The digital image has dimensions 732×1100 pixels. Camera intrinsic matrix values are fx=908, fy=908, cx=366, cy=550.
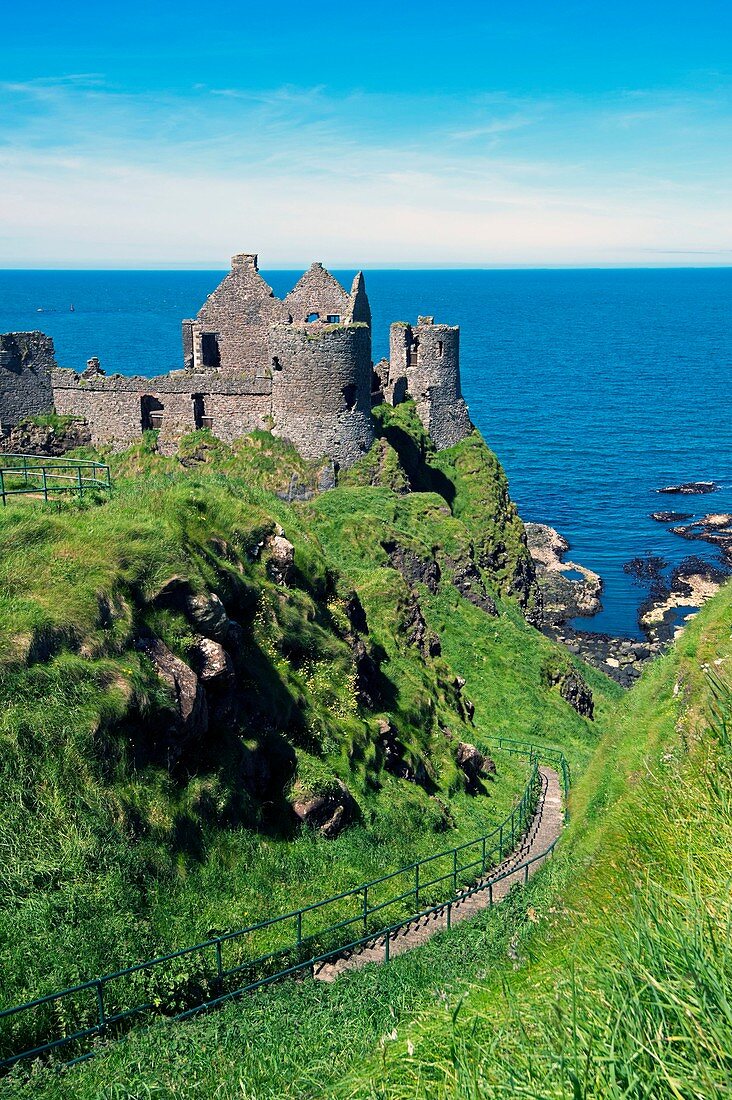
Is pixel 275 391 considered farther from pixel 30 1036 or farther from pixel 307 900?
pixel 30 1036

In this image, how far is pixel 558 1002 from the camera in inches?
410

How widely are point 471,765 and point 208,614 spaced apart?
1235cm

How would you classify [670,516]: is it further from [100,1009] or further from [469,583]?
[100,1009]

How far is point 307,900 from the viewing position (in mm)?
18016

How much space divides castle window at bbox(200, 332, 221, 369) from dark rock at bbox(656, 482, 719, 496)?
6097 cm

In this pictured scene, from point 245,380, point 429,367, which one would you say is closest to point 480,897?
point 245,380

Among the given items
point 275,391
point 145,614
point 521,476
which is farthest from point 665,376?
point 145,614

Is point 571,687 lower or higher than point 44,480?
lower

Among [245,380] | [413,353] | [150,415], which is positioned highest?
[413,353]

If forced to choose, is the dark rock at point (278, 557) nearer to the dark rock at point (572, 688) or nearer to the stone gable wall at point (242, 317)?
the dark rock at point (572, 688)

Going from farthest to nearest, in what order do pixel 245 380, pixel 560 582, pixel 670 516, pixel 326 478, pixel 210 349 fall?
pixel 670 516, pixel 560 582, pixel 210 349, pixel 245 380, pixel 326 478

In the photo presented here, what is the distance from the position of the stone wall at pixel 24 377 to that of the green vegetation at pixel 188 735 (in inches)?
811

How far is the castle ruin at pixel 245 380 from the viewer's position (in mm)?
41406

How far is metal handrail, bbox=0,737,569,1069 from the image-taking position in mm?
12922
